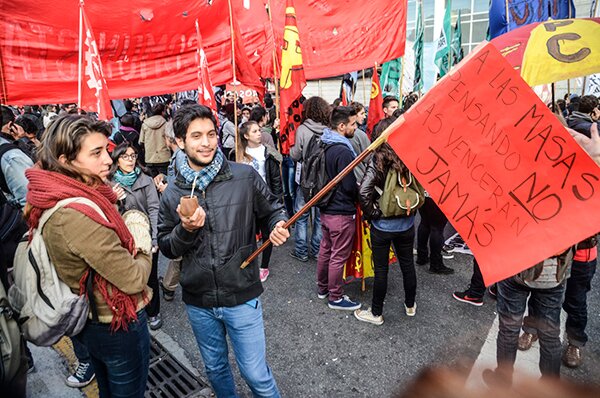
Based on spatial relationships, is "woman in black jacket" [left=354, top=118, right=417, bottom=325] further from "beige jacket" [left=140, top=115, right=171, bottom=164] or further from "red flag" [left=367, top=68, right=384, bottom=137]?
"beige jacket" [left=140, top=115, right=171, bottom=164]

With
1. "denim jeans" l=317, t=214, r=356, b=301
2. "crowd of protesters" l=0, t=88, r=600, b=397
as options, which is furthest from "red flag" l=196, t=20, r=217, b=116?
"denim jeans" l=317, t=214, r=356, b=301

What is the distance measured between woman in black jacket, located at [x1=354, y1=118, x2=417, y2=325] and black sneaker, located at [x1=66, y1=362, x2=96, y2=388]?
7.96 ft

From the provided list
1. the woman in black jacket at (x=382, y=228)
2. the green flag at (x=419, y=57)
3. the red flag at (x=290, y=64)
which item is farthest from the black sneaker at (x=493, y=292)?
the green flag at (x=419, y=57)

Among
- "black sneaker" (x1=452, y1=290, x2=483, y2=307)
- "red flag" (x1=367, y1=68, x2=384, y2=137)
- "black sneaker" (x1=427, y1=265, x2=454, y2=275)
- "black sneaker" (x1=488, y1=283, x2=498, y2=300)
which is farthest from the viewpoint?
"red flag" (x1=367, y1=68, x2=384, y2=137)

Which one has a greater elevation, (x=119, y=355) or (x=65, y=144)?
(x=65, y=144)

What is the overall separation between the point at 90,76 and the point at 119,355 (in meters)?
2.57

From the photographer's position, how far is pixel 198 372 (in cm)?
322

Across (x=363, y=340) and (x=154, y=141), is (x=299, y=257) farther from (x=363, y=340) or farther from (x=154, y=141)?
(x=154, y=141)

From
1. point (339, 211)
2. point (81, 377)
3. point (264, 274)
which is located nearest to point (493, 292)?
point (339, 211)

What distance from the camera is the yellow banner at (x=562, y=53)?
1855 millimetres

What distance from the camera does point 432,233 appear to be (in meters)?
4.59

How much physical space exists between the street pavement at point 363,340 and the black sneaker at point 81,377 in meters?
0.06

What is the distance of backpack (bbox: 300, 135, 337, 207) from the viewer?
3920mm

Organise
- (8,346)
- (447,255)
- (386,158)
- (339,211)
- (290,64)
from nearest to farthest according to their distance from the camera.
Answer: (8,346)
(386,158)
(339,211)
(290,64)
(447,255)
